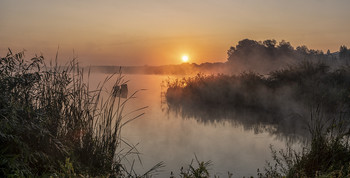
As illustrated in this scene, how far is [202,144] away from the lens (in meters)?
8.47

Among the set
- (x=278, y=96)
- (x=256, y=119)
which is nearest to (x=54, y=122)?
(x=256, y=119)

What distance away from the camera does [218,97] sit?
17.6 m

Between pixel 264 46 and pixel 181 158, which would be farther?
pixel 264 46

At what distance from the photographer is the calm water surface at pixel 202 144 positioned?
6.66 meters

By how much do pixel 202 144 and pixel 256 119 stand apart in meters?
4.76

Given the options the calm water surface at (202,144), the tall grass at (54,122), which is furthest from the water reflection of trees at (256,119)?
the tall grass at (54,122)

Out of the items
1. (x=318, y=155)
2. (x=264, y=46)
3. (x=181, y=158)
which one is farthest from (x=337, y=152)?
(x=264, y=46)

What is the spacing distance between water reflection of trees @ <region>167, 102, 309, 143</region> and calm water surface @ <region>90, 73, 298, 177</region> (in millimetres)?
210

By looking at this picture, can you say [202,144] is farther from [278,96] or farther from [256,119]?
[278,96]

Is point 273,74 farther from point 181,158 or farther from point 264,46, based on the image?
point 264,46

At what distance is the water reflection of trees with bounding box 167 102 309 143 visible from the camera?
980 centimetres

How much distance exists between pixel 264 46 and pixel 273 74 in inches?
1336

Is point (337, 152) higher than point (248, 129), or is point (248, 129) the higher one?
point (337, 152)

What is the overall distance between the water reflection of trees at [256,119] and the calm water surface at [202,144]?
0.69ft
